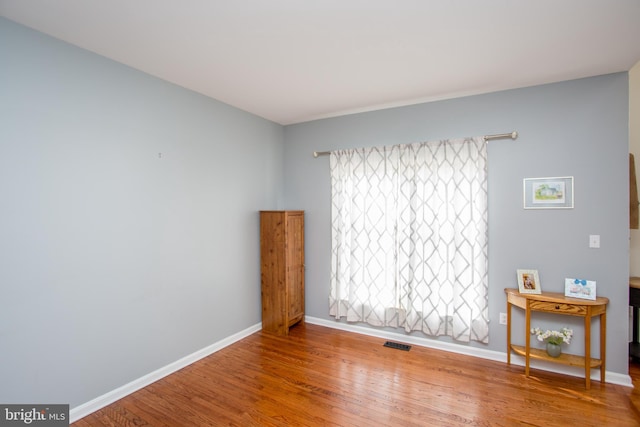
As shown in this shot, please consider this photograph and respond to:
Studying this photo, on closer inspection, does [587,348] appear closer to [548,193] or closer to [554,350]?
[554,350]

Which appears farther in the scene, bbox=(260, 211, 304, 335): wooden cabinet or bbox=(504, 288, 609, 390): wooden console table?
bbox=(260, 211, 304, 335): wooden cabinet

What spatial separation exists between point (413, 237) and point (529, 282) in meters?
1.11

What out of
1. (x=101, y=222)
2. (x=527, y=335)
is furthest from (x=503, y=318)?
(x=101, y=222)

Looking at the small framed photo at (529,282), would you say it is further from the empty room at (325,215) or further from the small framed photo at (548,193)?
the small framed photo at (548,193)

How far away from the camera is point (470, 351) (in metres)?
3.08

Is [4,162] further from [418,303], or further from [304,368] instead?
[418,303]

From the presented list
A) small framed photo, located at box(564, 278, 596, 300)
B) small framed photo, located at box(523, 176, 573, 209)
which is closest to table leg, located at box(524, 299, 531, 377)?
small framed photo, located at box(564, 278, 596, 300)

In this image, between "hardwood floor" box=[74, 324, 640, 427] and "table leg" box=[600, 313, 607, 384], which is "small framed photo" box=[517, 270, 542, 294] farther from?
"hardwood floor" box=[74, 324, 640, 427]

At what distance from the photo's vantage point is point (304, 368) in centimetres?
282

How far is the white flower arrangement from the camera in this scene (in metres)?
2.64

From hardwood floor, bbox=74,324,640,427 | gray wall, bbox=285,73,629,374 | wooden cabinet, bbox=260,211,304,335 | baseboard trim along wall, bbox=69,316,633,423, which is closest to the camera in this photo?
hardwood floor, bbox=74,324,640,427

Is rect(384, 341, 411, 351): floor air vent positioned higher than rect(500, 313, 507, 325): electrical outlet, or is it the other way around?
rect(500, 313, 507, 325): electrical outlet

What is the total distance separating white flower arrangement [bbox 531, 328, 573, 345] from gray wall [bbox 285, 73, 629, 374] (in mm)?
75

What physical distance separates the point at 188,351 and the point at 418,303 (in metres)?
2.41
